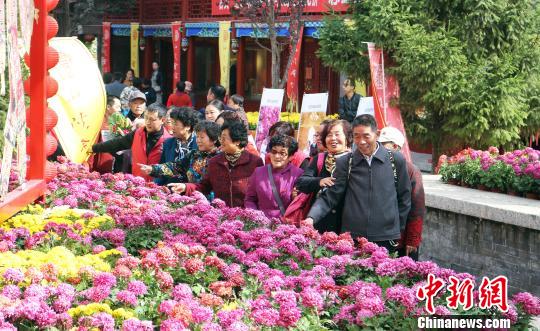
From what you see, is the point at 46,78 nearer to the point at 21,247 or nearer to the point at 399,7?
the point at 21,247

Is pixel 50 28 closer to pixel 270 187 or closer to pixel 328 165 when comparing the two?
pixel 270 187

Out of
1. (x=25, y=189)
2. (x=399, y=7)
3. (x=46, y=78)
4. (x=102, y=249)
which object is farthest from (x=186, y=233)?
(x=399, y=7)

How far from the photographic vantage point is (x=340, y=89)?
22766 mm

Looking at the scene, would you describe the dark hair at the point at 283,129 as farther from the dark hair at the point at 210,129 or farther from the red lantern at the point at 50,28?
the red lantern at the point at 50,28

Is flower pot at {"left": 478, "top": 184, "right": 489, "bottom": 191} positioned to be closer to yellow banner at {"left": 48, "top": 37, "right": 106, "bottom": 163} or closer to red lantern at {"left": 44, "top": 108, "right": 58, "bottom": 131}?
yellow banner at {"left": 48, "top": 37, "right": 106, "bottom": 163}

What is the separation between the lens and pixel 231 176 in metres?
7.99

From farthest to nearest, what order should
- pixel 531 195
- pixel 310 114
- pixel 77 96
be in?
pixel 310 114 < pixel 77 96 < pixel 531 195

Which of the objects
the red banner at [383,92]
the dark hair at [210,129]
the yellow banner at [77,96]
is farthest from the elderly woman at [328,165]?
the red banner at [383,92]

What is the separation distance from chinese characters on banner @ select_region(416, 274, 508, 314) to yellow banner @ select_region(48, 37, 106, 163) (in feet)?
21.9

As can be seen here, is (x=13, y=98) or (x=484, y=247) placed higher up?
(x=13, y=98)

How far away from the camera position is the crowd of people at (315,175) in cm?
700

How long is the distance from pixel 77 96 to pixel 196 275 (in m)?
6.41

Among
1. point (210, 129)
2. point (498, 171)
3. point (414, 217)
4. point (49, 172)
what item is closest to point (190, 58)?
point (498, 171)

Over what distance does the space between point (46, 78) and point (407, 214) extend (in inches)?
104
